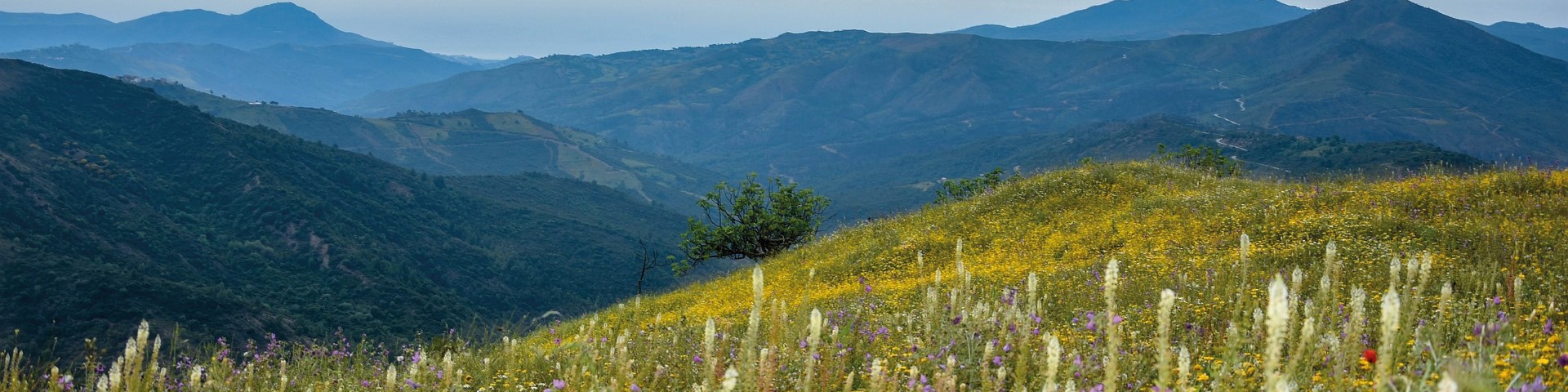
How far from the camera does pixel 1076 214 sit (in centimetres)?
1964

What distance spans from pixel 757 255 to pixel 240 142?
178 meters

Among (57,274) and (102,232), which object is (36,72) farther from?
(57,274)

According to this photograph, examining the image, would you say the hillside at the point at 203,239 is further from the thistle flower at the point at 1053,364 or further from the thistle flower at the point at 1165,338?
the thistle flower at the point at 1165,338

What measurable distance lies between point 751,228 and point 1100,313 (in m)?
29.7

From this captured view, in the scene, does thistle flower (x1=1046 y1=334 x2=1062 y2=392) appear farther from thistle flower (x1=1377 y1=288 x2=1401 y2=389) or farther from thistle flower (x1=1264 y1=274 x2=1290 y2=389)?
thistle flower (x1=1377 y1=288 x2=1401 y2=389)

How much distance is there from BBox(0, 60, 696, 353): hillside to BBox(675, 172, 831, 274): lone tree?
163 feet

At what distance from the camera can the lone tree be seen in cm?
3556

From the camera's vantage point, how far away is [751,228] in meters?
36.2

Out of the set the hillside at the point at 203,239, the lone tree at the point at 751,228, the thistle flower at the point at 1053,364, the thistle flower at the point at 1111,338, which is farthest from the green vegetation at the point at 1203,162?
the hillside at the point at 203,239

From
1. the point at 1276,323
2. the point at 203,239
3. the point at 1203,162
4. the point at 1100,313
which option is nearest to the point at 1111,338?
the point at 1276,323

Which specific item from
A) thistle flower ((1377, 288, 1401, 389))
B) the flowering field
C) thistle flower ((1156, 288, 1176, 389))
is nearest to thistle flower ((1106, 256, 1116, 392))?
the flowering field

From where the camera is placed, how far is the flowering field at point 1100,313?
450cm

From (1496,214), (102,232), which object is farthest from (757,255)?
(102,232)

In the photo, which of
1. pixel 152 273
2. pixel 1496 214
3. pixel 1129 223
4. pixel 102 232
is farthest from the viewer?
pixel 102 232
